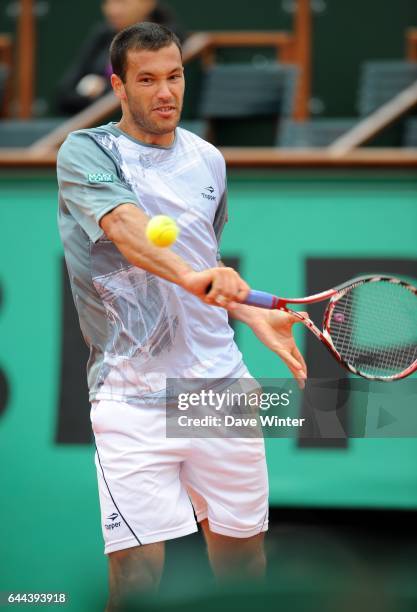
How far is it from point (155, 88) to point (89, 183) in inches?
13.2

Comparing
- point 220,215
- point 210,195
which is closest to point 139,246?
point 210,195

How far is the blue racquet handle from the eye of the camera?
289 cm

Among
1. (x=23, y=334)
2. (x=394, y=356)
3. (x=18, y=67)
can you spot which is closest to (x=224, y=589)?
(x=394, y=356)

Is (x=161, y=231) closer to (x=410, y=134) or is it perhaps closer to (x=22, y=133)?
(x=410, y=134)

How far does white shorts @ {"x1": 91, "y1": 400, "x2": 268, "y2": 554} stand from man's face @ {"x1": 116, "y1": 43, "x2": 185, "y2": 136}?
2.62 ft

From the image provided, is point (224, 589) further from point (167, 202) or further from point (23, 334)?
point (23, 334)

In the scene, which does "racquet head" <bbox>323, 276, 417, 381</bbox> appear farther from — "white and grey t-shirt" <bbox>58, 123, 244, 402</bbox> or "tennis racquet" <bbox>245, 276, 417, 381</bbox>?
Result: "white and grey t-shirt" <bbox>58, 123, 244, 402</bbox>

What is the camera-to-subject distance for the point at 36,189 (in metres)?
5.18

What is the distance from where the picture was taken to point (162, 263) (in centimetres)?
290

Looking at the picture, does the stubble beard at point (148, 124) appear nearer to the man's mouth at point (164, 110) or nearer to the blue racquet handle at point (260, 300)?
the man's mouth at point (164, 110)

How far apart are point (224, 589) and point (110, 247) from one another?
1046mm

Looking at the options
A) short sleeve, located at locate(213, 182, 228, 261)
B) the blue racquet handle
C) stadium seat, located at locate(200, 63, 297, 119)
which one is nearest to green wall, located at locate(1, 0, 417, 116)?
stadium seat, located at locate(200, 63, 297, 119)
